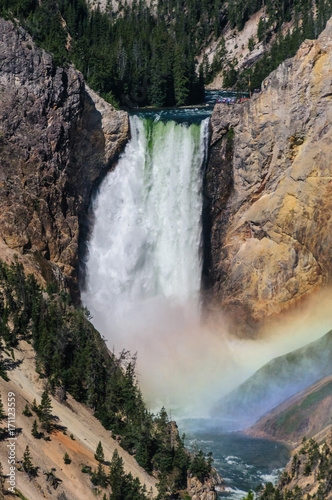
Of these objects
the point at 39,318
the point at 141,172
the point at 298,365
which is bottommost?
the point at 298,365

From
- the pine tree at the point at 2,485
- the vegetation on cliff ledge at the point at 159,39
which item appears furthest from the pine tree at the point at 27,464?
the vegetation on cliff ledge at the point at 159,39

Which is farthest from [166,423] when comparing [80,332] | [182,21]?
[182,21]

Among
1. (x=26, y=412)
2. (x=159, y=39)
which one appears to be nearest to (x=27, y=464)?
(x=26, y=412)

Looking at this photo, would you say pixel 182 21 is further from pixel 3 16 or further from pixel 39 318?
pixel 39 318

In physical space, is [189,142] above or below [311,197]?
above

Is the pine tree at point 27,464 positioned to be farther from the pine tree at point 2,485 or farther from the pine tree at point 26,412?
the pine tree at point 26,412

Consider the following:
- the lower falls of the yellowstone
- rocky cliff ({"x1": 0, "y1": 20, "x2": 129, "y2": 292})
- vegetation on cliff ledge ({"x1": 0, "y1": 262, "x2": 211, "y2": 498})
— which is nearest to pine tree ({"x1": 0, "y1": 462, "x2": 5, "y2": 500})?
vegetation on cliff ledge ({"x1": 0, "y1": 262, "x2": 211, "y2": 498})

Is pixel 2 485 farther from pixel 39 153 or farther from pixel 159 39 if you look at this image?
pixel 159 39
